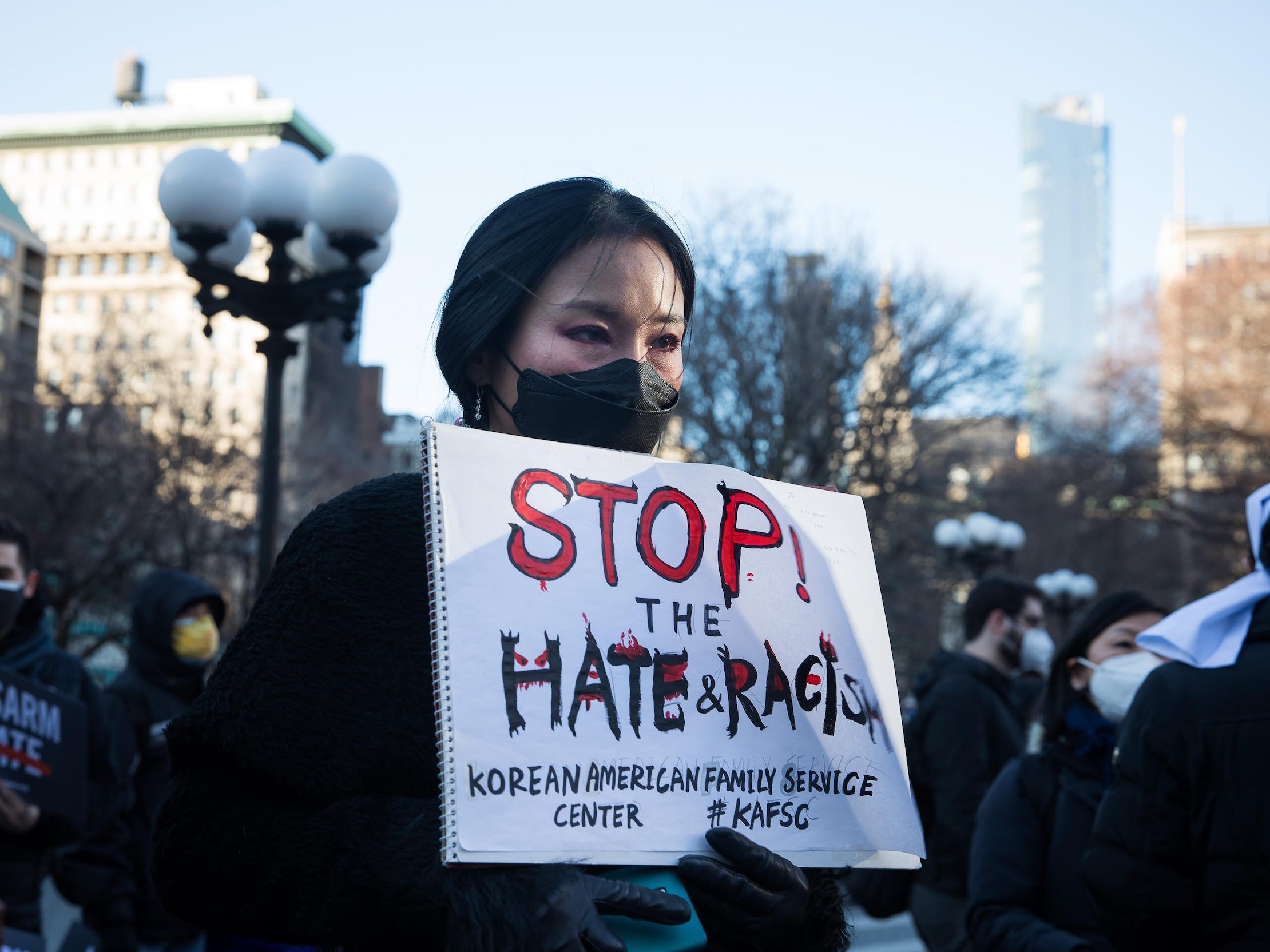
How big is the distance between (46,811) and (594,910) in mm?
3500

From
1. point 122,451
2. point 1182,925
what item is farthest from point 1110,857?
point 122,451

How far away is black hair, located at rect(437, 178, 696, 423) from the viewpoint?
1.86m

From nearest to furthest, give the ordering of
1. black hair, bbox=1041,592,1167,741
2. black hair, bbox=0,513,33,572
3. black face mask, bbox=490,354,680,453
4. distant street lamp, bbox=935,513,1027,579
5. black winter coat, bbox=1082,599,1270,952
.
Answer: black face mask, bbox=490,354,680,453 → black winter coat, bbox=1082,599,1270,952 → black hair, bbox=1041,592,1167,741 → black hair, bbox=0,513,33,572 → distant street lamp, bbox=935,513,1027,579

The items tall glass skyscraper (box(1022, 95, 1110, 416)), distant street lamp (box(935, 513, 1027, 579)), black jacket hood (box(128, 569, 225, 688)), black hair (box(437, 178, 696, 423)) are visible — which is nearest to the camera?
black hair (box(437, 178, 696, 423))

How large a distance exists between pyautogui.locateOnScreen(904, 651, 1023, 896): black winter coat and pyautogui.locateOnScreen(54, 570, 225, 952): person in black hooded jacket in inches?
120

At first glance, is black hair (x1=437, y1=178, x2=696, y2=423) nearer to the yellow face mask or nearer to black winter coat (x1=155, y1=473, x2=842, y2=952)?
black winter coat (x1=155, y1=473, x2=842, y2=952)

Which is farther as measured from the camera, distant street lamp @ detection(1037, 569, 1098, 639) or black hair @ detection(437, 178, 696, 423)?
distant street lamp @ detection(1037, 569, 1098, 639)

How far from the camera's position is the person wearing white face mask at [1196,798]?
238 centimetres

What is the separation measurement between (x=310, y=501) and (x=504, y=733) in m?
27.6

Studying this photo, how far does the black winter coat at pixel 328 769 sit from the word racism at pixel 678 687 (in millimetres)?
191

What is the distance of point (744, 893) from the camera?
4.77 feet

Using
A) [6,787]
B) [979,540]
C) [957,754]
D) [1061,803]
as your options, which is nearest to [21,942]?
[6,787]

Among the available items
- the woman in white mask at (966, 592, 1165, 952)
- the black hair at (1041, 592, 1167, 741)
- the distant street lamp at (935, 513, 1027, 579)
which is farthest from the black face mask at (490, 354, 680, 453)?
the distant street lamp at (935, 513, 1027, 579)

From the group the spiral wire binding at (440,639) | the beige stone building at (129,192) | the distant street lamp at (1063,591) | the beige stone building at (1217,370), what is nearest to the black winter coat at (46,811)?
the spiral wire binding at (440,639)
